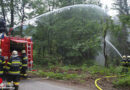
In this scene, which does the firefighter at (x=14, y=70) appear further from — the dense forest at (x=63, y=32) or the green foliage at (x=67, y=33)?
the green foliage at (x=67, y=33)

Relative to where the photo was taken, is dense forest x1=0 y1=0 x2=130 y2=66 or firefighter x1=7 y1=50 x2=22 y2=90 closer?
firefighter x1=7 y1=50 x2=22 y2=90

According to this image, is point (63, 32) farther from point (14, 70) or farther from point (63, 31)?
point (14, 70)

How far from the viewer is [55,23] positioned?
744 inches

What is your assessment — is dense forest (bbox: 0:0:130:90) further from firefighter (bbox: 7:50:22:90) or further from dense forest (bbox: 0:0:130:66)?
firefighter (bbox: 7:50:22:90)

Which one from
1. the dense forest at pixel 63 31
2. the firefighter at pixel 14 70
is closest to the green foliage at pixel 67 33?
the dense forest at pixel 63 31

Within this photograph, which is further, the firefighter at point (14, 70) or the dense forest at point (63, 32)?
the dense forest at point (63, 32)

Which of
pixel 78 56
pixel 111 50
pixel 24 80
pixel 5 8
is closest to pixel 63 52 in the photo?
pixel 78 56

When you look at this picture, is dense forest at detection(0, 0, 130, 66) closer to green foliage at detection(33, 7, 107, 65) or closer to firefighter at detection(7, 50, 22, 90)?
green foliage at detection(33, 7, 107, 65)

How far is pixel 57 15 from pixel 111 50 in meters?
7.52

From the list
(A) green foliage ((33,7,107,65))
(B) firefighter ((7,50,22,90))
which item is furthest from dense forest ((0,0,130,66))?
(B) firefighter ((7,50,22,90))

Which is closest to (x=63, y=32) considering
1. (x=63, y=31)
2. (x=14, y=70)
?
(x=63, y=31)

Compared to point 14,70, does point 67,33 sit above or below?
above

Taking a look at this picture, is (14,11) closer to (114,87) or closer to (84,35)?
(84,35)

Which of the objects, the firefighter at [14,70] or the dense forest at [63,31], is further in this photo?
the dense forest at [63,31]
